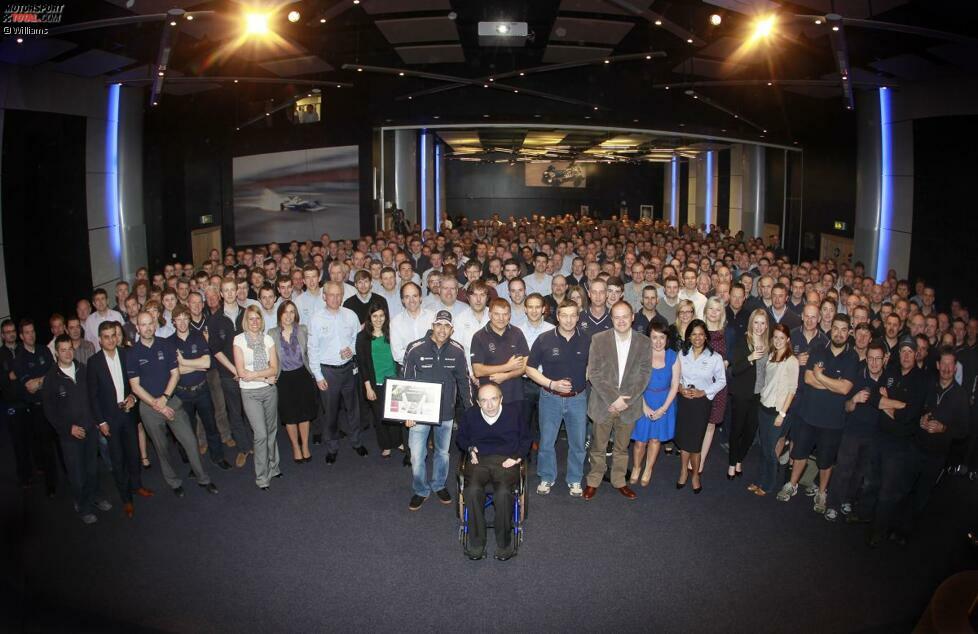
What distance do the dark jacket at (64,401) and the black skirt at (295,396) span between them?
1.52 metres

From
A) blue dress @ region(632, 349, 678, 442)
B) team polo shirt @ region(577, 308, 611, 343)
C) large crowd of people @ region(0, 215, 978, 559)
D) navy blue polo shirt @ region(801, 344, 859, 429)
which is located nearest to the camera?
large crowd of people @ region(0, 215, 978, 559)

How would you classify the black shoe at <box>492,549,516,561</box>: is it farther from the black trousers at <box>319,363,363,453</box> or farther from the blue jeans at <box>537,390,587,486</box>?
the black trousers at <box>319,363,363,453</box>

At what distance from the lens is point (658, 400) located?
5547 mm

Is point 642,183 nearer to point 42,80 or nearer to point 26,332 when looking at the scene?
point 42,80

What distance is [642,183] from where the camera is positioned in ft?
116

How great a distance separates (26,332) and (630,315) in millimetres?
4982

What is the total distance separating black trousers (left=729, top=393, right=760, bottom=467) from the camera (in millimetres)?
5816

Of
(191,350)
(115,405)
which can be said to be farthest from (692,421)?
(115,405)

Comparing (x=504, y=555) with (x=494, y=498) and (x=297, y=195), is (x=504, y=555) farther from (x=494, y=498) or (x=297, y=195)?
(x=297, y=195)

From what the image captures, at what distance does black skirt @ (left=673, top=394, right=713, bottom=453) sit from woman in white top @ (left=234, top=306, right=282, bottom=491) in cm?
342

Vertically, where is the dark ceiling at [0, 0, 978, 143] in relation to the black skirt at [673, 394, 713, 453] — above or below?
above

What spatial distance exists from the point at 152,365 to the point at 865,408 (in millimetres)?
5515

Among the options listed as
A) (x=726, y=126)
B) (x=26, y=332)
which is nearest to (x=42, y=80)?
(x=26, y=332)

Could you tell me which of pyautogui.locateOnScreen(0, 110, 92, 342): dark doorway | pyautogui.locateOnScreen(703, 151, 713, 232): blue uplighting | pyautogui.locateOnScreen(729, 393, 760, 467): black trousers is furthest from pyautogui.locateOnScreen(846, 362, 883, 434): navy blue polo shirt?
pyautogui.locateOnScreen(703, 151, 713, 232): blue uplighting
